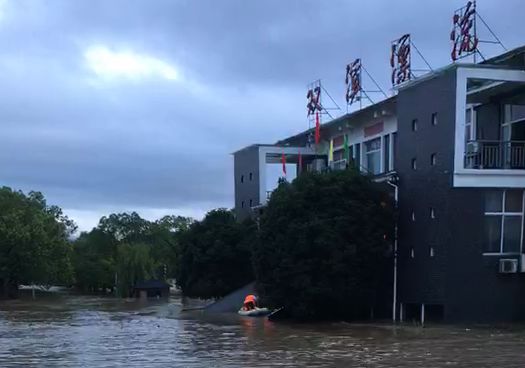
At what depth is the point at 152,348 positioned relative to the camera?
21375mm

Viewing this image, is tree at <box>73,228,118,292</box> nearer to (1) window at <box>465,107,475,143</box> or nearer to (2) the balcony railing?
(1) window at <box>465,107,475,143</box>

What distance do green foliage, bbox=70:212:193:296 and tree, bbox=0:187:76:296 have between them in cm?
603

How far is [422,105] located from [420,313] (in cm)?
782

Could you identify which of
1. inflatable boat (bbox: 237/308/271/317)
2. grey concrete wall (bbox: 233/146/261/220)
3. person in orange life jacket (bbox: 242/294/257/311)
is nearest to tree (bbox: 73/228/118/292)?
grey concrete wall (bbox: 233/146/261/220)

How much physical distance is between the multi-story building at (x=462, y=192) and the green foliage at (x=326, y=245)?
3.95 ft

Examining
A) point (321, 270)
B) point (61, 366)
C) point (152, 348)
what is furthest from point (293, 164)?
point (61, 366)

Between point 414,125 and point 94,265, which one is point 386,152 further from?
point 94,265

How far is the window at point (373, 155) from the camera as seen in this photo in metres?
39.2

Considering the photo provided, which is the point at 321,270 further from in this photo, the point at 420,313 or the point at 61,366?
the point at 61,366

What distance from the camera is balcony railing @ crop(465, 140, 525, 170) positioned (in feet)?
96.7

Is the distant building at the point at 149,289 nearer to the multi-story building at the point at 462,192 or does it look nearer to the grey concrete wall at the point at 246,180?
the grey concrete wall at the point at 246,180

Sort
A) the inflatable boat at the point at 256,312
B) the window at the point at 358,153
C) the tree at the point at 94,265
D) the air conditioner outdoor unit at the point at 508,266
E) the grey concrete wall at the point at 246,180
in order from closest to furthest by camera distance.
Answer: the air conditioner outdoor unit at the point at 508,266 < the inflatable boat at the point at 256,312 < the window at the point at 358,153 < the grey concrete wall at the point at 246,180 < the tree at the point at 94,265

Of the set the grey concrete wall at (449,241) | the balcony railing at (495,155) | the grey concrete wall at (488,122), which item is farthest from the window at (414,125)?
the grey concrete wall at (488,122)

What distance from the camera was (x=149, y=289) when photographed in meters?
78.8
